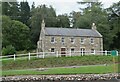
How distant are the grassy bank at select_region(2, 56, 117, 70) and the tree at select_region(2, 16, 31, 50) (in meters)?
0.75

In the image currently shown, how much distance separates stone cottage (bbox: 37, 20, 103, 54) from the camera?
42.7 ft

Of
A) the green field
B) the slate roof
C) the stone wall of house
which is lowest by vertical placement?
the green field

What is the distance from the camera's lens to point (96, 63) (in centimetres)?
1040

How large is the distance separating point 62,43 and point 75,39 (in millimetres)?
788

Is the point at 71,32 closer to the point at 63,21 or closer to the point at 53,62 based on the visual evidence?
the point at 63,21

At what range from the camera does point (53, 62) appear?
10453 mm

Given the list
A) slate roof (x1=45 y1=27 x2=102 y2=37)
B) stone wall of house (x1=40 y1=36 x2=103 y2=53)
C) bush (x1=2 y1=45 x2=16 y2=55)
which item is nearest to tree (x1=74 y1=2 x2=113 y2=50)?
slate roof (x1=45 y1=27 x2=102 y2=37)

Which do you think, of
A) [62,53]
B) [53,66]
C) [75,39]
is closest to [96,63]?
[53,66]

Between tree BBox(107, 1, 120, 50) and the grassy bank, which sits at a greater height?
tree BBox(107, 1, 120, 50)

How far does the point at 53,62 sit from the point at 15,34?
87.9 inches

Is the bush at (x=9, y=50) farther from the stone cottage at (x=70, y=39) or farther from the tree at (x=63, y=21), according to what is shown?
the tree at (x=63, y=21)

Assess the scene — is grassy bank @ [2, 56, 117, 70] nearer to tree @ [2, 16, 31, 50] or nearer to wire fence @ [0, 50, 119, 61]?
wire fence @ [0, 50, 119, 61]

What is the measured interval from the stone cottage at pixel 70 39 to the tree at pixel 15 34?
3.05 feet

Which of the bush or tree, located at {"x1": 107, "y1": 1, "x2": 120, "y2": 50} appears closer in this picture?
the bush
